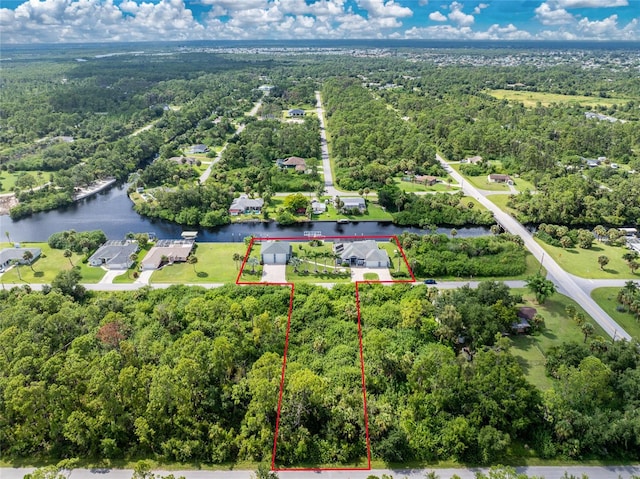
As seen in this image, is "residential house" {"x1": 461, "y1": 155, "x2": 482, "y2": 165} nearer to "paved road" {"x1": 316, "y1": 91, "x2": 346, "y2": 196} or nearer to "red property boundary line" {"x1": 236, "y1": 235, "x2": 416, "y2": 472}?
"paved road" {"x1": 316, "y1": 91, "x2": 346, "y2": 196}

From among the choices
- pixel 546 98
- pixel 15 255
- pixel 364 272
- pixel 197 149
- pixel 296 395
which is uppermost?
pixel 546 98

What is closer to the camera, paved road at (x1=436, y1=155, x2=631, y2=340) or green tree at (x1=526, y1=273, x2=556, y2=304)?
paved road at (x1=436, y1=155, x2=631, y2=340)

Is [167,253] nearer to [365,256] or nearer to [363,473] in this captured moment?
[365,256]

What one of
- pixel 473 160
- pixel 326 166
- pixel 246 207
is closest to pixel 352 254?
pixel 246 207

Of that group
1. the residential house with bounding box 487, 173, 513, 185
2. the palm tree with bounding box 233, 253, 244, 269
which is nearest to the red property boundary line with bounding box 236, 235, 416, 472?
the palm tree with bounding box 233, 253, 244, 269

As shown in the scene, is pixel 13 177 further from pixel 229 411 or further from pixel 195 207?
pixel 229 411

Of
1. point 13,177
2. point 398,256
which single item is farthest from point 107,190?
point 398,256
